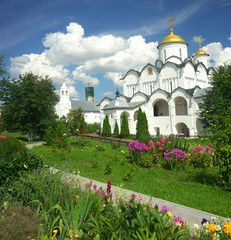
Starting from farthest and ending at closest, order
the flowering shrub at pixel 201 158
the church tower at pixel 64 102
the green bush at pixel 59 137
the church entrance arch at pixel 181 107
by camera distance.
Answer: the church tower at pixel 64 102 → the church entrance arch at pixel 181 107 → the green bush at pixel 59 137 → the flowering shrub at pixel 201 158

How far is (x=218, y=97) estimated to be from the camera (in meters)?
19.8

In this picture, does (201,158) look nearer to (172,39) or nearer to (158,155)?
(158,155)

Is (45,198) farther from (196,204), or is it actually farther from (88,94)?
(88,94)

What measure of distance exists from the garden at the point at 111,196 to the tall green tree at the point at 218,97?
12.1m

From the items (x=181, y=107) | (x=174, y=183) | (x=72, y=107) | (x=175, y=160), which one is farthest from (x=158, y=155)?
(x=72, y=107)

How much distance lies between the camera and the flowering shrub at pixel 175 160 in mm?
8096

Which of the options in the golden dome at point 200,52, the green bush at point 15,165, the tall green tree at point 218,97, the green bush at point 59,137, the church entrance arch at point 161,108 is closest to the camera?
the green bush at point 15,165

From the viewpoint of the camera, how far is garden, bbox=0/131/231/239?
2.49 meters

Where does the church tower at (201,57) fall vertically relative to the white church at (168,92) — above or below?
above

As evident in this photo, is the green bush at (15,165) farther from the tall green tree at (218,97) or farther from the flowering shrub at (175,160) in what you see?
the tall green tree at (218,97)

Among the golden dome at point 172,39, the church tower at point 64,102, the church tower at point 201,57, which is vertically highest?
the golden dome at point 172,39

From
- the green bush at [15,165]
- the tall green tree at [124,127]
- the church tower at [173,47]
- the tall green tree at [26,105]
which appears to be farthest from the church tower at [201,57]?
the green bush at [15,165]

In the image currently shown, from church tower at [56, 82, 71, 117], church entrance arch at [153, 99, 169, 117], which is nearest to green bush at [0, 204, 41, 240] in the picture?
church entrance arch at [153, 99, 169, 117]

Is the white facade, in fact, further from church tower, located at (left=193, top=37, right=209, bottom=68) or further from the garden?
the garden
